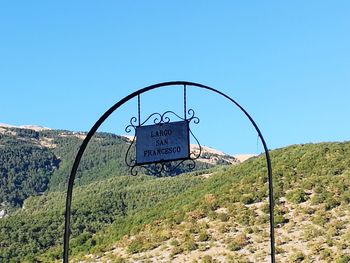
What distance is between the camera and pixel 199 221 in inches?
1821

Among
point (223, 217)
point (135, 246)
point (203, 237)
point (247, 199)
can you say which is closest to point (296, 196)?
point (247, 199)

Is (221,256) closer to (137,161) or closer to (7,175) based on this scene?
(137,161)

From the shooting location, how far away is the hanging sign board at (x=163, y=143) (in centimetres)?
1198

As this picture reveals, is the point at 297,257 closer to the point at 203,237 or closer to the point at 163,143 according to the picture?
the point at 203,237

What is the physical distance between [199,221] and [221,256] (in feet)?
24.3

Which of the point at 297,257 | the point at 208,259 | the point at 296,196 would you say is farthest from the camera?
the point at 296,196

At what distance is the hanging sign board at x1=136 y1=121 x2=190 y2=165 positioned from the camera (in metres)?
12.0

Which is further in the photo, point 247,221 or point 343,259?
point 247,221

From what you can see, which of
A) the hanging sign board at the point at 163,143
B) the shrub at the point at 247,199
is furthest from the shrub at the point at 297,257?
the hanging sign board at the point at 163,143

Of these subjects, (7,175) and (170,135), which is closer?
(170,135)

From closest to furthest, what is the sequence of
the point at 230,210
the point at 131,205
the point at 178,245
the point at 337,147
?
the point at 178,245 < the point at 230,210 < the point at 337,147 < the point at 131,205

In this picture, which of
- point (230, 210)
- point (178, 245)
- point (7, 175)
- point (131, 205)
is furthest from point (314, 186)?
point (7, 175)

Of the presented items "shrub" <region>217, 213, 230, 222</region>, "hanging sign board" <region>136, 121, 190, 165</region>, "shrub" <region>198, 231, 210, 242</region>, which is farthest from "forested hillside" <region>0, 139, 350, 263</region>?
"hanging sign board" <region>136, 121, 190, 165</region>

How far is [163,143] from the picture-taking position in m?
12.1
